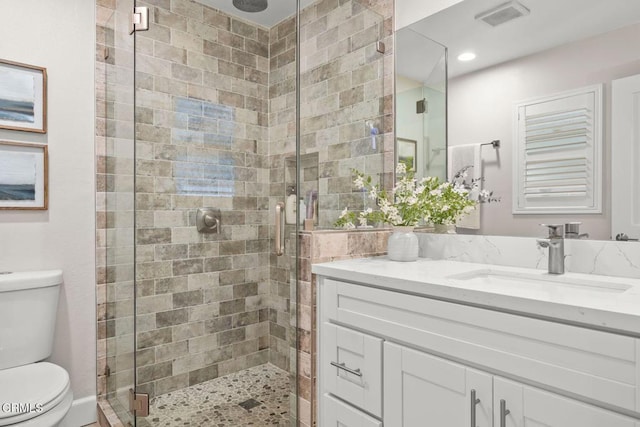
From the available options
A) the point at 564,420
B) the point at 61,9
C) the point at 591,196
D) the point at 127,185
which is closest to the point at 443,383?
the point at 564,420

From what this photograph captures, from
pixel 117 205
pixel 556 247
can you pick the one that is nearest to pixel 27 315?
pixel 117 205

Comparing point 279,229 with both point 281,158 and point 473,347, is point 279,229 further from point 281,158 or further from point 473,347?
point 473,347

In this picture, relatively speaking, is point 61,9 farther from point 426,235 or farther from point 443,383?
point 443,383

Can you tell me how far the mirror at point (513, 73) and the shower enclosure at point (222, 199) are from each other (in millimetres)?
552

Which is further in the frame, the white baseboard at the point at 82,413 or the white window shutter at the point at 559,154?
the white baseboard at the point at 82,413

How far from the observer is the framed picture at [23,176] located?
1911 mm

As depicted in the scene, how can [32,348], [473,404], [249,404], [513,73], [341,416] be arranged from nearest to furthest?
[473,404] < [341,416] < [513,73] < [249,404] < [32,348]

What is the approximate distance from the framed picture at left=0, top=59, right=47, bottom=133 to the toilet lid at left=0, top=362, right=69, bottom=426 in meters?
1.18

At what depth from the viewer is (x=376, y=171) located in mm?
2039

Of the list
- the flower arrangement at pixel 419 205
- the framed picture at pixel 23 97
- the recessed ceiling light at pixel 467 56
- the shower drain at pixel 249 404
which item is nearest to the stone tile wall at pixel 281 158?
the shower drain at pixel 249 404

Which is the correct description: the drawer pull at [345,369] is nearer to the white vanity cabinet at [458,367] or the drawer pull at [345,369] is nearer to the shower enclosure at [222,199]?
the white vanity cabinet at [458,367]

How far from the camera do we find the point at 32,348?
1.86 m

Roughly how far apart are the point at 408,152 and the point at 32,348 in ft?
6.89

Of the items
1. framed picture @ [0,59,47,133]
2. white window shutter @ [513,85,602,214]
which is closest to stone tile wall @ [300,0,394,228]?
white window shutter @ [513,85,602,214]
